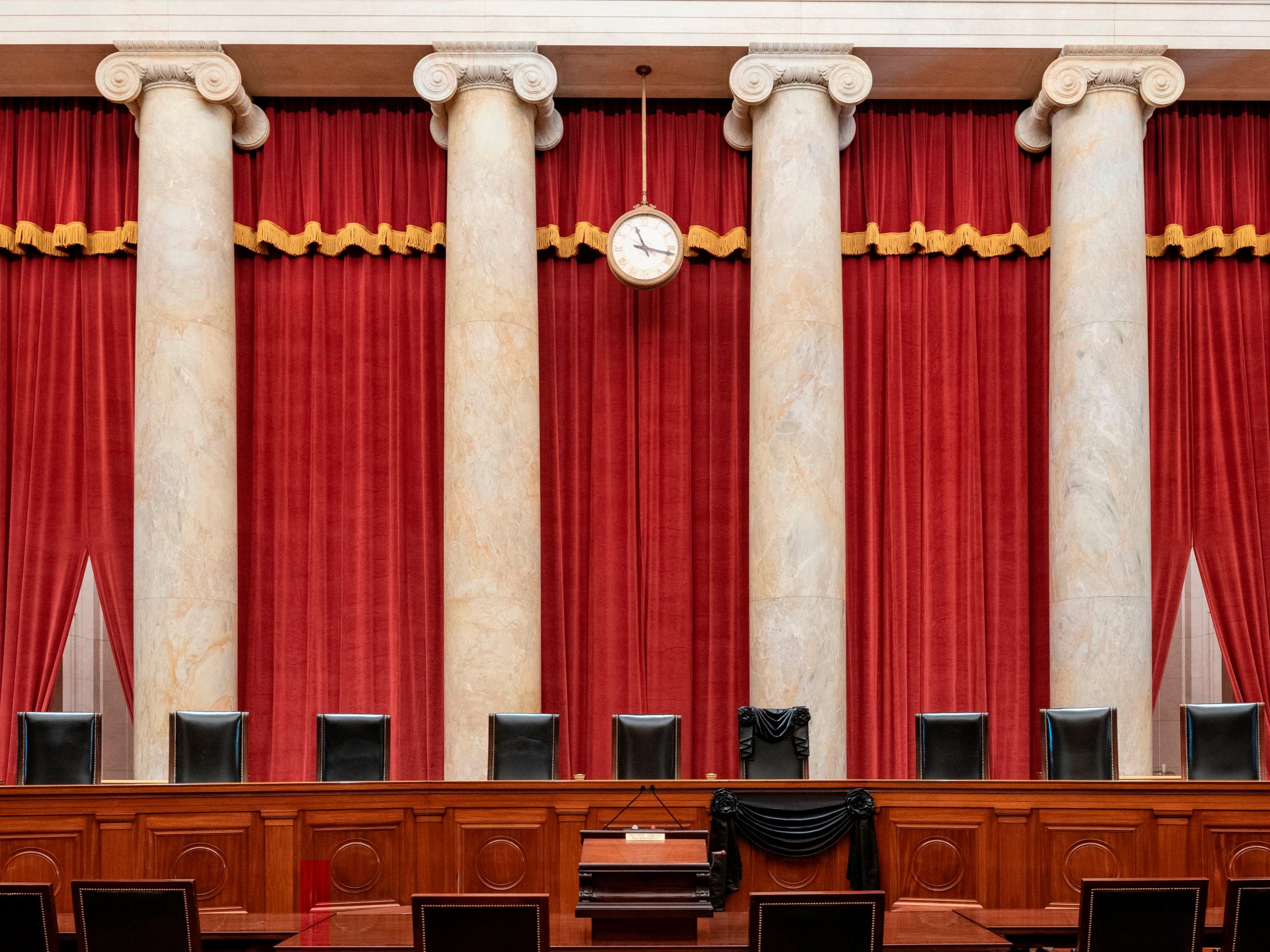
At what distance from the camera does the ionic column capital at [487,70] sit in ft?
29.8

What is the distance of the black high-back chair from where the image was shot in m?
7.50

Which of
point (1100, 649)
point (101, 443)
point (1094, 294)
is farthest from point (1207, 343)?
point (101, 443)

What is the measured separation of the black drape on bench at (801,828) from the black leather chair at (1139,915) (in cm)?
194

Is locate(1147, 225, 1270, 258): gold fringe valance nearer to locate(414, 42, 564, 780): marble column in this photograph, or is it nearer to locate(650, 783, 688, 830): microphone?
locate(414, 42, 564, 780): marble column

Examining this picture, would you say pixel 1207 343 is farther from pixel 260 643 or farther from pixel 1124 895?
pixel 260 643

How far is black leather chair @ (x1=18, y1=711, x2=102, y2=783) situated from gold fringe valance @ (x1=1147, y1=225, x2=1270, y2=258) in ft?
24.5

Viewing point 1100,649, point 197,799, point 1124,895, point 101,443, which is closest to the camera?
point 1124,895

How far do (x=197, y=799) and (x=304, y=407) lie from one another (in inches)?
151

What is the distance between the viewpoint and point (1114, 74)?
9.12 meters

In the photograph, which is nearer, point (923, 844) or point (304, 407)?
point (923, 844)

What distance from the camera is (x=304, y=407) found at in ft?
31.7

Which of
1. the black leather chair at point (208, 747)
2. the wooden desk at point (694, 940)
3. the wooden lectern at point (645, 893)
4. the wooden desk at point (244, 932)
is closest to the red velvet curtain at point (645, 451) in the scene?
the black leather chair at point (208, 747)

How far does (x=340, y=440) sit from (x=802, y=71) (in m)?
Result: 3.97

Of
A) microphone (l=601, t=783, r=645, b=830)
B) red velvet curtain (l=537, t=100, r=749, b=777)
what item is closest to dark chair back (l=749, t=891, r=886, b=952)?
microphone (l=601, t=783, r=645, b=830)
